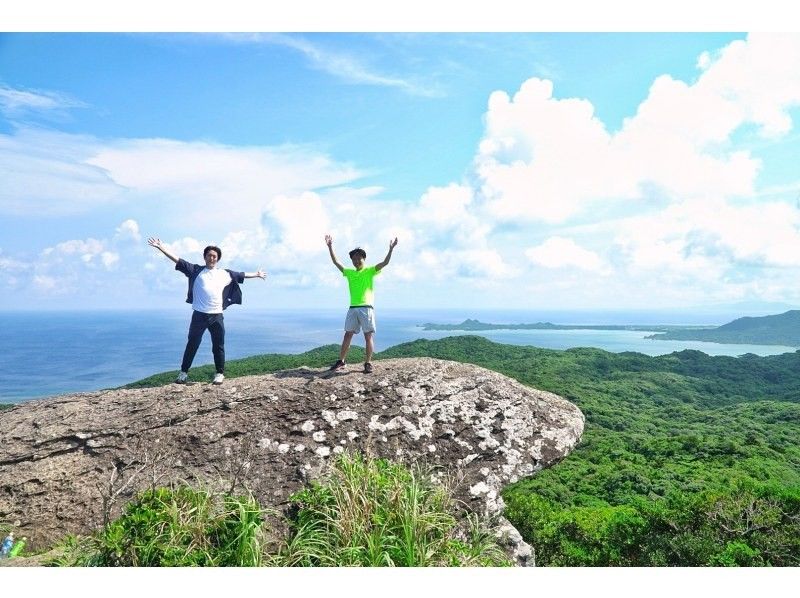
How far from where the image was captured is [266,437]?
623 cm

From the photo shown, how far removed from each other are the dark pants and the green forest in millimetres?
2666

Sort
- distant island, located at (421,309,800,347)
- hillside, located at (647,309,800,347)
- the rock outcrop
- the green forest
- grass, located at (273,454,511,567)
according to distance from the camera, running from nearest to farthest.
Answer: grass, located at (273,454,511,567)
the rock outcrop
the green forest
hillside, located at (647,309,800,347)
distant island, located at (421,309,800,347)

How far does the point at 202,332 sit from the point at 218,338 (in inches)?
10.2

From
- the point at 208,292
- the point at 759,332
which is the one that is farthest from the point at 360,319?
the point at 759,332

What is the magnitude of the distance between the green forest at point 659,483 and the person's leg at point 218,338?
2.63 meters

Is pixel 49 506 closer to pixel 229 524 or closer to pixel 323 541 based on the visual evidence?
pixel 229 524

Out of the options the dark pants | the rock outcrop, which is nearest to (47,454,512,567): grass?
the rock outcrop

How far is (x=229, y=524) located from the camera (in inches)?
173

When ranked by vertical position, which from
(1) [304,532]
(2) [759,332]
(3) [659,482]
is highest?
(1) [304,532]

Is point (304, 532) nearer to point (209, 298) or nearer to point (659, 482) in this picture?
point (209, 298)

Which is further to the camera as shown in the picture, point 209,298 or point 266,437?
point 209,298

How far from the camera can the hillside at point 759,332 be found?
367 feet

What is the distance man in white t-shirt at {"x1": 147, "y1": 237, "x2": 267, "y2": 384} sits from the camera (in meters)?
7.15

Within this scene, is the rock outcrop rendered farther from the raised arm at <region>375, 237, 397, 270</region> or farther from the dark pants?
the raised arm at <region>375, 237, 397, 270</region>
